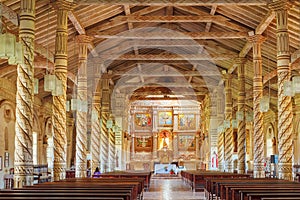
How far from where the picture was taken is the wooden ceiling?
64.7 feet

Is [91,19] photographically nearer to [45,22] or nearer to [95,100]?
[45,22]

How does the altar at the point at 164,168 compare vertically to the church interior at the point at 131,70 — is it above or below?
below

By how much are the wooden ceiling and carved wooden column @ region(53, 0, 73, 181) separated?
58cm

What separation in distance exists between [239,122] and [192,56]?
5.19 meters

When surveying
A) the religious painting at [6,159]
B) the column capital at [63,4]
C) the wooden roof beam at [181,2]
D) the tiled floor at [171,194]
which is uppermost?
the wooden roof beam at [181,2]

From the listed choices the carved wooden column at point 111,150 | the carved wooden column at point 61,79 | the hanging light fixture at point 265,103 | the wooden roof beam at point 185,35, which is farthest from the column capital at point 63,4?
the carved wooden column at point 111,150

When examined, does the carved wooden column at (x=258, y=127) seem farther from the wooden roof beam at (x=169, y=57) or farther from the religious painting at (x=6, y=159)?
the religious painting at (x=6, y=159)

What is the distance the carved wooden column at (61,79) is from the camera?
17.7 meters

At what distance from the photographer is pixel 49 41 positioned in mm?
23203

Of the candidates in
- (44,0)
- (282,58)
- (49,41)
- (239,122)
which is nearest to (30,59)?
(44,0)

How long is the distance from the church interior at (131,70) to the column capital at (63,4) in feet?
0.12

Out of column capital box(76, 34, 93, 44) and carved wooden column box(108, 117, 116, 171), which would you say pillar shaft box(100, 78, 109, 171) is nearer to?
carved wooden column box(108, 117, 116, 171)

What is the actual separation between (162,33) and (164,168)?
2502 centimetres

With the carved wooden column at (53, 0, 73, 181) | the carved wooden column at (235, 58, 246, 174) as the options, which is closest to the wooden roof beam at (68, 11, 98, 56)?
the carved wooden column at (53, 0, 73, 181)
